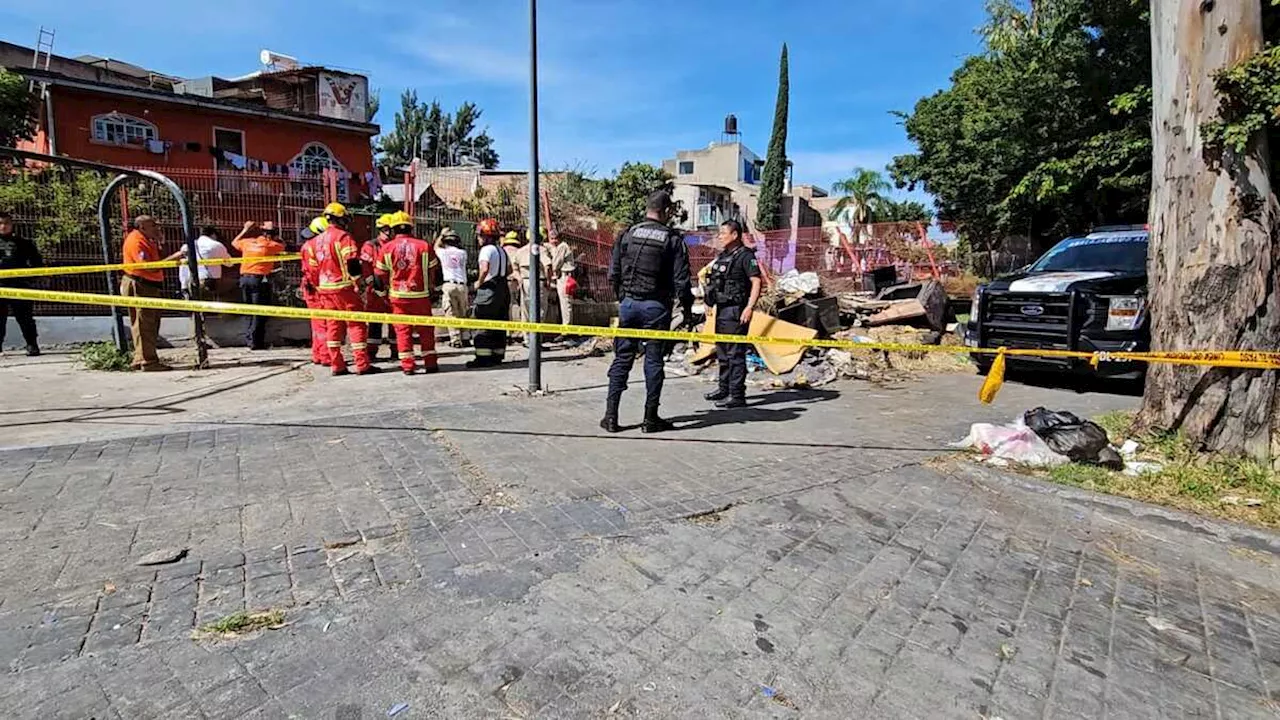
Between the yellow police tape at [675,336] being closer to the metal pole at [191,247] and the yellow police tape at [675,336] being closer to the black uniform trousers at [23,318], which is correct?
the metal pole at [191,247]

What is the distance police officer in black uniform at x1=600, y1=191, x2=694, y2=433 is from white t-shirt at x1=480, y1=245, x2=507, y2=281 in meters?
3.80

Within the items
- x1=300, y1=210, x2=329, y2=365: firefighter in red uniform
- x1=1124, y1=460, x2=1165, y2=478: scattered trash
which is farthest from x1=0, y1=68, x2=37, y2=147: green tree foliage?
x1=1124, y1=460, x2=1165, y2=478: scattered trash

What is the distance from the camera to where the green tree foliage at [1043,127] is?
13.2 m

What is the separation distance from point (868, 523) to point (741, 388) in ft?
10.7

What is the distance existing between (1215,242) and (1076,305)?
3.16m

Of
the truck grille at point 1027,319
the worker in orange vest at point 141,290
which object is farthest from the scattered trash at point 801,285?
the worker in orange vest at point 141,290

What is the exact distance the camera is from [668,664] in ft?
7.91

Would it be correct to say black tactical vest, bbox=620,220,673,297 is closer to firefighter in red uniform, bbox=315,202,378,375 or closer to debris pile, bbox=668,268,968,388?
debris pile, bbox=668,268,968,388

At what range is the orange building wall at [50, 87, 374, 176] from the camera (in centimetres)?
2042

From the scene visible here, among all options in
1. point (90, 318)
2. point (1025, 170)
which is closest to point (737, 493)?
point (90, 318)

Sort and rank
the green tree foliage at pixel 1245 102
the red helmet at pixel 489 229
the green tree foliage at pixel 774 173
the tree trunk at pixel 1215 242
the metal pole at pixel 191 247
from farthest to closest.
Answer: the green tree foliage at pixel 774 173
the red helmet at pixel 489 229
the metal pole at pixel 191 247
the tree trunk at pixel 1215 242
the green tree foliage at pixel 1245 102

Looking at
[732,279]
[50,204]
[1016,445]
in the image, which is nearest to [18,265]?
[50,204]

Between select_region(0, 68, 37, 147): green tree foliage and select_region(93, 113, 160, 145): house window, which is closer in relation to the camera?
select_region(0, 68, 37, 147): green tree foliage

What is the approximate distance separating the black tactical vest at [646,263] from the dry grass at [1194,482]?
3.03 meters
